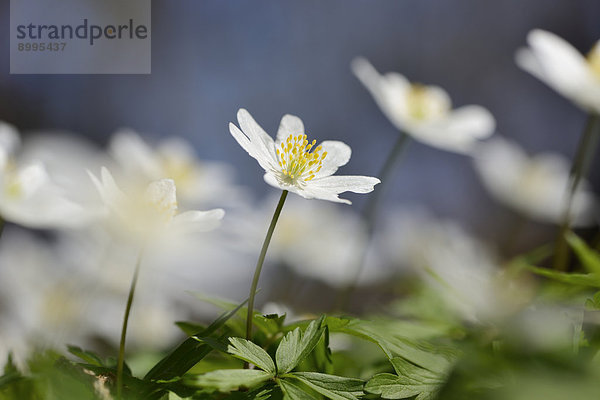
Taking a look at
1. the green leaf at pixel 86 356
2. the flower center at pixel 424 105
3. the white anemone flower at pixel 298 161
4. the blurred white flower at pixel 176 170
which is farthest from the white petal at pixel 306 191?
the flower center at pixel 424 105

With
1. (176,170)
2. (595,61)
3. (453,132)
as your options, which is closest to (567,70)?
(595,61)

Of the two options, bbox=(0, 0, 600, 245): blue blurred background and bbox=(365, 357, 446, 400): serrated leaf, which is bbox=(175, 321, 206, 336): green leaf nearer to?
bbox=(365, 357, 446, 400): serrated leaf

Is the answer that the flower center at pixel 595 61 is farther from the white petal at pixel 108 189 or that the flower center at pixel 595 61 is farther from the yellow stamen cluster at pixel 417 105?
the white petal at pixel 108 189

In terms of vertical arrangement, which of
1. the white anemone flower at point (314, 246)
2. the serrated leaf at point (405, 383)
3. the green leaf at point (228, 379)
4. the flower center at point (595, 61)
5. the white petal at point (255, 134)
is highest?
the flower center at point (595, 61)

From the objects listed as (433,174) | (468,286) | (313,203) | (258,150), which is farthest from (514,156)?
(433,174)

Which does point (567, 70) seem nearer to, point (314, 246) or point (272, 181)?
point (272, 181)

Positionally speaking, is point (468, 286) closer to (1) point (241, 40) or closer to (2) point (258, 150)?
(2) point (258, 150)
